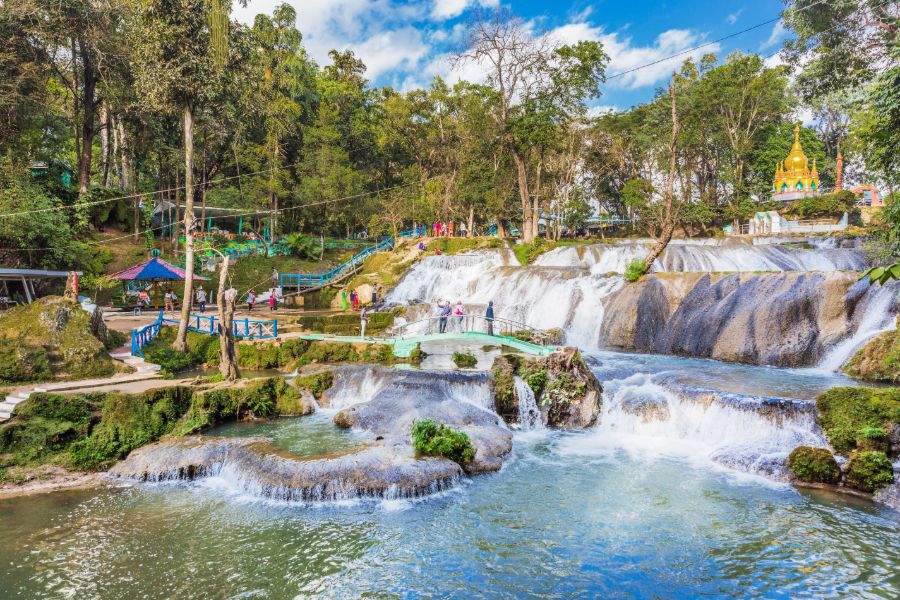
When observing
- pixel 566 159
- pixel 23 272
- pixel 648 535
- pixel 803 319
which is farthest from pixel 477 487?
pixel 566 159

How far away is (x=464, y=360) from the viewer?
16.6 meters

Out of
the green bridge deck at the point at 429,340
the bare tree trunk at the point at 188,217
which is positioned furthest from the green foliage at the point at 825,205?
the bare tree trunk at the point at 188,217

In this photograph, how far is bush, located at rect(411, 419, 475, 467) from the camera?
1021cm

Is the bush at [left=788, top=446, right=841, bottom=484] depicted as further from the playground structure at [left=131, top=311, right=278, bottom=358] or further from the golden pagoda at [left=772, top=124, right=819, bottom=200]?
the golden pagoda at [left=772, top=124, right=819, bottom=200]

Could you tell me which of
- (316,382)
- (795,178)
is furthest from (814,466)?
(795,178)

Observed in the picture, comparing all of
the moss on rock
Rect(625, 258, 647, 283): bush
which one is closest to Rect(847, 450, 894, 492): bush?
Rect(625, 258, 647, 283): bush

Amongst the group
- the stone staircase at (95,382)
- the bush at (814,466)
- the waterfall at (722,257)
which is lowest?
the bush at (814,466)

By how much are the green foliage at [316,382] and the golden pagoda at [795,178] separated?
37.6m

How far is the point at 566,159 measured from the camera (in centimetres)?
4203

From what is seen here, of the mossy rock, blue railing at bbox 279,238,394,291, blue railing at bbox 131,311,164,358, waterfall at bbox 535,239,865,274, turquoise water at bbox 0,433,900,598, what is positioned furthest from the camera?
blue railing at bbox 279,238,394,291

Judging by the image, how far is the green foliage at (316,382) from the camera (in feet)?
48.5

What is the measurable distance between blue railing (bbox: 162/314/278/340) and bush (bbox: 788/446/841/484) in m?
15.6

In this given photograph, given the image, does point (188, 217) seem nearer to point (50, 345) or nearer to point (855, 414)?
point (50, 345)

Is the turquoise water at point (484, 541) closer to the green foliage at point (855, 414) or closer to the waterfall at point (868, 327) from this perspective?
the green foliage at point (855, 414)
